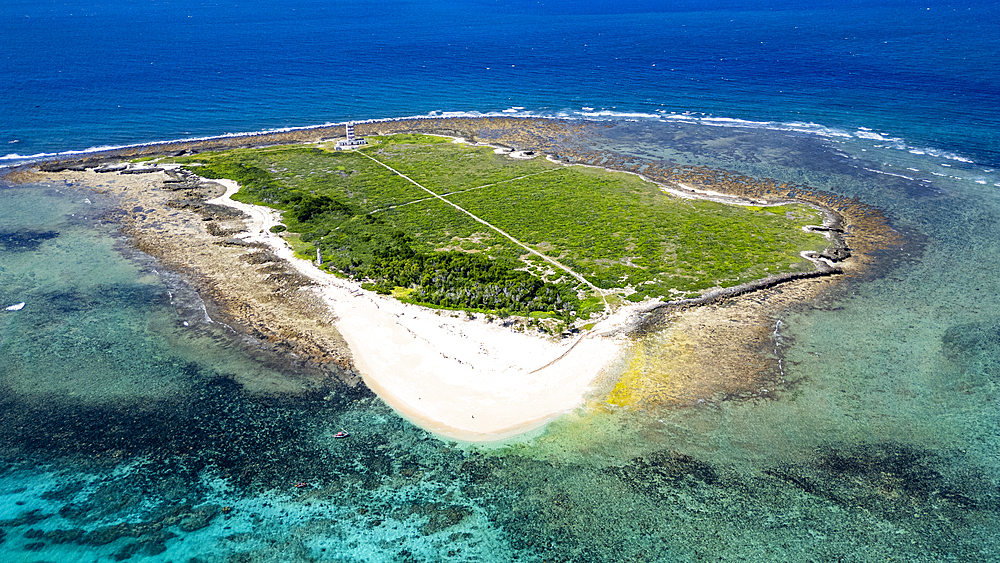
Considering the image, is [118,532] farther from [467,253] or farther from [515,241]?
[515,241]

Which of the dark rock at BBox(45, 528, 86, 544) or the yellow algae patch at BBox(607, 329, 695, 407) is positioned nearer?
the dark rock at BBox(45, 528, 86, 544)

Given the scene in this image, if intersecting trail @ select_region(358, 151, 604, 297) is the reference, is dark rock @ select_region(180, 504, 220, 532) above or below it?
below

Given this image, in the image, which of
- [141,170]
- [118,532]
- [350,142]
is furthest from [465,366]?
[141,170]

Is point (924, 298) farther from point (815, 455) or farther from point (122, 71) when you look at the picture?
point (122, 71)

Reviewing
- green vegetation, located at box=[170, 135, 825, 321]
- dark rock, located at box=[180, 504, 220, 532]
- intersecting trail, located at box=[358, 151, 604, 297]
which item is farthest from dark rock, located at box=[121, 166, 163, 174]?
dark rock, located at box=[180, 504, 220, 532]

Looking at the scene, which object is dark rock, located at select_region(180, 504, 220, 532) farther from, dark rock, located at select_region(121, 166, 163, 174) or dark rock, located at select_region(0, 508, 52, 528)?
dark rock, located at select_region(121, 166, 163, 174)

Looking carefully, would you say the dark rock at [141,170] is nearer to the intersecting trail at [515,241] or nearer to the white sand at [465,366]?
the intersecting trail at [515,241]

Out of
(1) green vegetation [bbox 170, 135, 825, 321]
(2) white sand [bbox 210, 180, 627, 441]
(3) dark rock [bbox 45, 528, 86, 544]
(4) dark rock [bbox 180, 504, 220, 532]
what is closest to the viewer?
(3) dark rock [bbox 45, 528, 86, 544]
